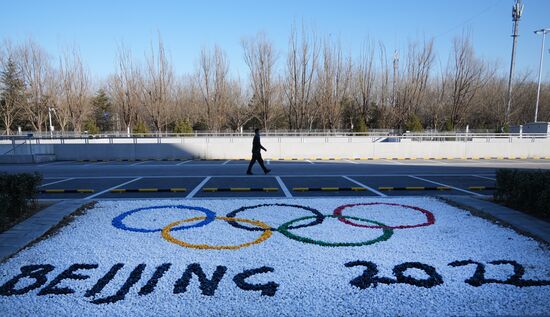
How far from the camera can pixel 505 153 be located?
72.1ft

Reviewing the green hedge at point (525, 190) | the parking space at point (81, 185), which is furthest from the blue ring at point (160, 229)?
the green hedge at point (525, 190)

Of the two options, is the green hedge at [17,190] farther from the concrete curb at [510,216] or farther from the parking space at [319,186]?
the concrete curb at [510,216]

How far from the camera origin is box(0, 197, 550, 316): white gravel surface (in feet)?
10.3

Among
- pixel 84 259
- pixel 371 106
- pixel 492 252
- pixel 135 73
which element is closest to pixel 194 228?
pixel 84 259

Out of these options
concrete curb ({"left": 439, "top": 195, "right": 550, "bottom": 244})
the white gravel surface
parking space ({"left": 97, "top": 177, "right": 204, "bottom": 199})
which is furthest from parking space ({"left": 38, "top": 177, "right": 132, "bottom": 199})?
concrete curb ({"left": 439, "top": 195, "right": 550, "bottom": 244})

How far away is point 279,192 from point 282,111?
4349 cm

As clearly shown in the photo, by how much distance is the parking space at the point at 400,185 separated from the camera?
9.17 m

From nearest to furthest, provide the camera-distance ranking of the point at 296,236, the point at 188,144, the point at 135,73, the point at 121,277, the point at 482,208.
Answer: the point at 121,277 < the point at 296,236 < the point at 482,208 < the point at 188,144 < the point at 135,73

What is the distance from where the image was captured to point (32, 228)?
5.30 meters

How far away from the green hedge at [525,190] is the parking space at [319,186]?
9.56 feet

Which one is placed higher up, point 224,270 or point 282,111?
point 282,111

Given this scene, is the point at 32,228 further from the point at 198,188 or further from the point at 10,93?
the point at 10,93

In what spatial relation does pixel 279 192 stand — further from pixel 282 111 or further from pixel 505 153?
pixel 282 111

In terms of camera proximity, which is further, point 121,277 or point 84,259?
point 84,259
